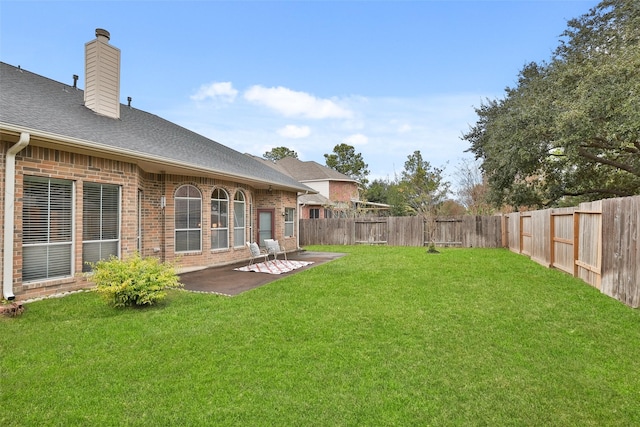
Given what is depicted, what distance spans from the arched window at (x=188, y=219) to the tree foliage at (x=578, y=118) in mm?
11702

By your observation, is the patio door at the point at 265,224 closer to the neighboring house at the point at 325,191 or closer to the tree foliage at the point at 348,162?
the neighboring house at the point at 325,191

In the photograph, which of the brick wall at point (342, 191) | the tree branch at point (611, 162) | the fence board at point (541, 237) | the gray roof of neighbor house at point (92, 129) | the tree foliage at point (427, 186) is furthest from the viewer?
the brick wall at point (342, 191)

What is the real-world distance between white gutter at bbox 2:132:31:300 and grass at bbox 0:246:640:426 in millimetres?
554

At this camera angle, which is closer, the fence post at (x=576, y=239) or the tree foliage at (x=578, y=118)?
the fence post at (x=576, y=239)

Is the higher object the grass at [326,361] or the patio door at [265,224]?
the patio door at [265,224]

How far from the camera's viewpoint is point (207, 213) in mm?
10633

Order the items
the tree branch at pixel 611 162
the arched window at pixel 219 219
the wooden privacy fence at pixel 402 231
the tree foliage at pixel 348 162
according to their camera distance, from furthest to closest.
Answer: the tree foliage at pixel 348 162, the wooden privacy fence at pixel 402 231, the tree branch at pixel 611 162, the arched window at pixel 219 219

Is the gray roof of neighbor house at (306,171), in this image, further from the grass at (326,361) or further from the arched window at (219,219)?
the grass at (326,361)

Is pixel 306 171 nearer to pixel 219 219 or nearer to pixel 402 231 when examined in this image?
pixel 402 231

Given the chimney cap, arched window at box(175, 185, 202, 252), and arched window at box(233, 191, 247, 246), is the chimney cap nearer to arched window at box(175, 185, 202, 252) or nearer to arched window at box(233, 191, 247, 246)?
arched window at box(175, 185, 202, 252)

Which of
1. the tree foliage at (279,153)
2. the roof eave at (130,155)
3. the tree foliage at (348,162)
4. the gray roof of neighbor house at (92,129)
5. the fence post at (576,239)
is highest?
the tree foliage at (279,153)

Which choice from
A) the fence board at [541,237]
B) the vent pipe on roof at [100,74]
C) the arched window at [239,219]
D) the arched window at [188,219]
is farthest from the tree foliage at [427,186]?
the vent pipe on roof at [100,74]

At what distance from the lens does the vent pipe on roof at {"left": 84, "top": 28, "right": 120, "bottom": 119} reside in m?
8.78

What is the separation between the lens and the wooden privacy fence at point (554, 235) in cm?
574
